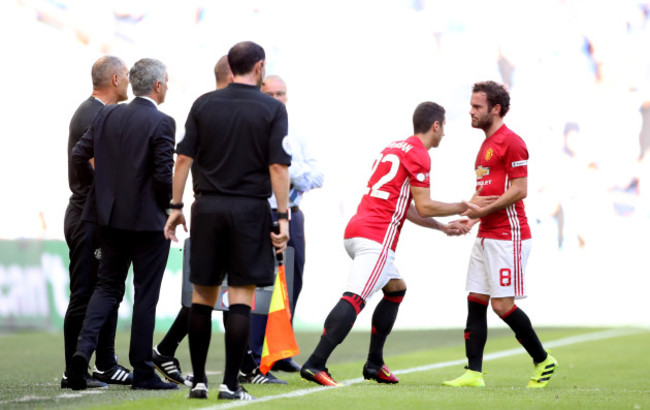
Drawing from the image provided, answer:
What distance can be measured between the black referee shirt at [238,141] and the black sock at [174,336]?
5.00ft

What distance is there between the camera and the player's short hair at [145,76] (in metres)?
6.46

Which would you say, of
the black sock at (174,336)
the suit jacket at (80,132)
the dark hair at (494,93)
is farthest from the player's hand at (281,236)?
the dark hair at (494,93)

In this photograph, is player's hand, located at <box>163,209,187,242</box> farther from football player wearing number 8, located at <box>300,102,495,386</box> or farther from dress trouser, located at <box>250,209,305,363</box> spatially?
dress trouser, located at <box>250,209,305,363</box>

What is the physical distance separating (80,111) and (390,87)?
10430 millimetres

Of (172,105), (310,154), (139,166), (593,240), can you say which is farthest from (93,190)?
(593,240)

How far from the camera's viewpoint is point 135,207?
632 centimetres

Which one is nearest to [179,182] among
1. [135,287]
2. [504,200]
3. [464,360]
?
[135,287]

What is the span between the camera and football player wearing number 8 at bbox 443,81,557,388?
23.1 feet

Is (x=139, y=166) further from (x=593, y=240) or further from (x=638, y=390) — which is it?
(x=593, y=240)

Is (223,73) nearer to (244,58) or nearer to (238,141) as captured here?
(244,58)

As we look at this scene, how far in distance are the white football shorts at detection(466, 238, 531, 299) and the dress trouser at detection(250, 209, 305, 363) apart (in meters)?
1.46

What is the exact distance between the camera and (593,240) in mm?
17344

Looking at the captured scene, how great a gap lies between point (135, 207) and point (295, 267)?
7.43 ft

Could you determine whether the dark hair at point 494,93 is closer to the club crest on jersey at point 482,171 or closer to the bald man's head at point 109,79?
the club crest on jersey at point 482,171
